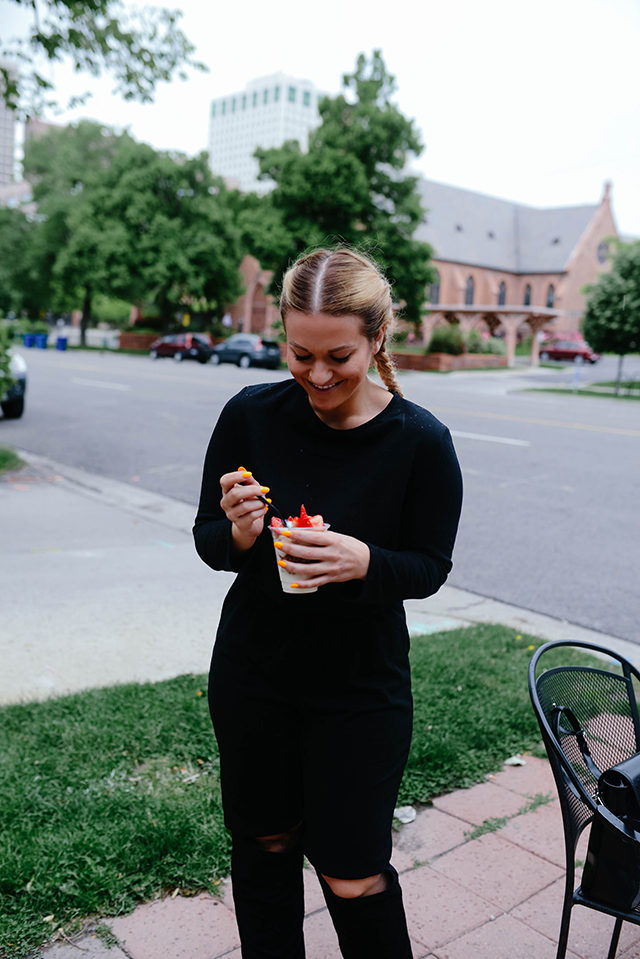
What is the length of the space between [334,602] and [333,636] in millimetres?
85

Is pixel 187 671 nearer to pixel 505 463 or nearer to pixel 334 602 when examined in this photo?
pixel 334 602

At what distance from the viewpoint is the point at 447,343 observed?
38250 mm

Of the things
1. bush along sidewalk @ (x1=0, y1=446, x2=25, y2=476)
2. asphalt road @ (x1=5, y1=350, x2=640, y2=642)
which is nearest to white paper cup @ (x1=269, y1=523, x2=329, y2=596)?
asphalt road @ (x1=5, y1=350, x2=640, y2=642)

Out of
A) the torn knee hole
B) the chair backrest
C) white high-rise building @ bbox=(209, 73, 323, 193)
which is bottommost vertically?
the torn knee hole

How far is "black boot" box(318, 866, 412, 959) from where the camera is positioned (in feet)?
6.12

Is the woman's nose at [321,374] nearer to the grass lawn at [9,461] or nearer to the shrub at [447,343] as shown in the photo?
the grass lawn at [9,461]

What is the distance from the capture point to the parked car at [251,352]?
111 feet

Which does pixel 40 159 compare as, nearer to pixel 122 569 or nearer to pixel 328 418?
pixel 122 569

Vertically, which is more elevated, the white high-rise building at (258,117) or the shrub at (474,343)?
the white high-rise building at (258,117)

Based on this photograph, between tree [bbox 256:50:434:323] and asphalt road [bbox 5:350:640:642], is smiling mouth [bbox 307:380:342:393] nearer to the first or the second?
asphalt road [bbox 5:350:640:642]

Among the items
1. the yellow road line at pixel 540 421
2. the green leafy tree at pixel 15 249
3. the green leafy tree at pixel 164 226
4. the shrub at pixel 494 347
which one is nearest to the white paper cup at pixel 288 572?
the yellow road line at pixel 540 421

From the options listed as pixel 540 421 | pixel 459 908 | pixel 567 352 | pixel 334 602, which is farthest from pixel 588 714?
pixel 567 352

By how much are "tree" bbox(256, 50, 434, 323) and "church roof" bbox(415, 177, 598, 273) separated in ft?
97.5

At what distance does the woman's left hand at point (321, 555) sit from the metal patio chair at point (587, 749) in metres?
0.58
